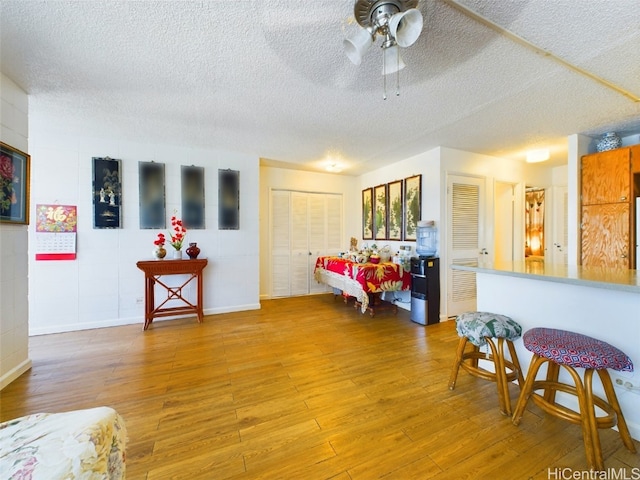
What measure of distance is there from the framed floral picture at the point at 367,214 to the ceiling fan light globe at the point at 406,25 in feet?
13.1

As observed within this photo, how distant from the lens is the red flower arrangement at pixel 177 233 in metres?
3.68

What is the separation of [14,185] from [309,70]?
9.23ft

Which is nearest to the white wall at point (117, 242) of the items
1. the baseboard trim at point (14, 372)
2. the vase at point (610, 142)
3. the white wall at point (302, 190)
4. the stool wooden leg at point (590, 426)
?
the white wall at point (302, 190)

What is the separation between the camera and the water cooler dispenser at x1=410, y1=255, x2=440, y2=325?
3.57 meters

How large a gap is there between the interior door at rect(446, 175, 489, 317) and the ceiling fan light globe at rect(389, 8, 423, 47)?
9.55ft

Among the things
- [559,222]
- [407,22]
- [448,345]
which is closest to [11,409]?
[407,22]

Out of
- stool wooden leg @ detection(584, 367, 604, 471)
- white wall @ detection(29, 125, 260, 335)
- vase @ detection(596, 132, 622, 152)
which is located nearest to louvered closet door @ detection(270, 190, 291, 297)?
white wall @ detection(29, 125, 260, 335)

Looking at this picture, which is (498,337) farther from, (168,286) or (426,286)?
(168,286)

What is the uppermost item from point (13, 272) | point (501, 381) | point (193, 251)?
point (193, 251)

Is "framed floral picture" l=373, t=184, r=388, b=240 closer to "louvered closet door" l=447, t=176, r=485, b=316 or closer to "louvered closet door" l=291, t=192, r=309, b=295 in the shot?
"louvered closet door" l=447, t=176, r=485, b=316

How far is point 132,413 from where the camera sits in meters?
1.79

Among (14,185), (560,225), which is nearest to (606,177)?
(560,225)

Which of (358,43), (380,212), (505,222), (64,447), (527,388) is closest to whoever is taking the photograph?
(64,447)

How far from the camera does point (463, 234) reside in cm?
402
